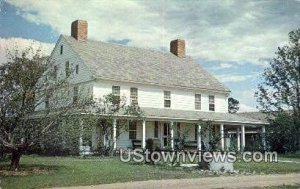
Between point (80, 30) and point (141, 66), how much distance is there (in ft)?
14.4

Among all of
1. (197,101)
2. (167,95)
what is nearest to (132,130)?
(167,95)

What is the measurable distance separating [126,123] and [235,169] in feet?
32.6

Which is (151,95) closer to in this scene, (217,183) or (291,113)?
(291,113)

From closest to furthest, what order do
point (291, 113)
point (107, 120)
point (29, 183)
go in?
point (29, 183) → point (107, 120) → point (291, 113)

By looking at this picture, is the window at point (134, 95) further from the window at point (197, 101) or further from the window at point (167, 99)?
the window at point (197, 101)

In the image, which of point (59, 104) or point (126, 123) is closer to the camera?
point (59, 104)

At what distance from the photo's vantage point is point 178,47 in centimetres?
3591

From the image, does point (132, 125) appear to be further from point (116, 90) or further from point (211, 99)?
point (211, 99)

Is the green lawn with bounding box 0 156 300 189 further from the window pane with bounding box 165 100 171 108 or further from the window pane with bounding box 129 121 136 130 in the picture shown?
the window pane with bounding box 165 100 171 108

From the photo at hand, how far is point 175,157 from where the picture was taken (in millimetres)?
19266

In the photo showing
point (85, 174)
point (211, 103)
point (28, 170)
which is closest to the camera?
point (85, 174)

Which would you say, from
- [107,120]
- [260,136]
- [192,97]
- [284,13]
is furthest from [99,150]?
[284,13]

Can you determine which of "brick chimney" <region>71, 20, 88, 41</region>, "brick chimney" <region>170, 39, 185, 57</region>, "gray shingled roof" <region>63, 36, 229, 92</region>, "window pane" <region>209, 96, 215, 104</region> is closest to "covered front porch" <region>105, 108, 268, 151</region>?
"window pane" <region>209, 96, 215, 104</region>

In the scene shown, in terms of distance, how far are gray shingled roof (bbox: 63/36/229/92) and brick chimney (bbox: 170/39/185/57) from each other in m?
0.42
